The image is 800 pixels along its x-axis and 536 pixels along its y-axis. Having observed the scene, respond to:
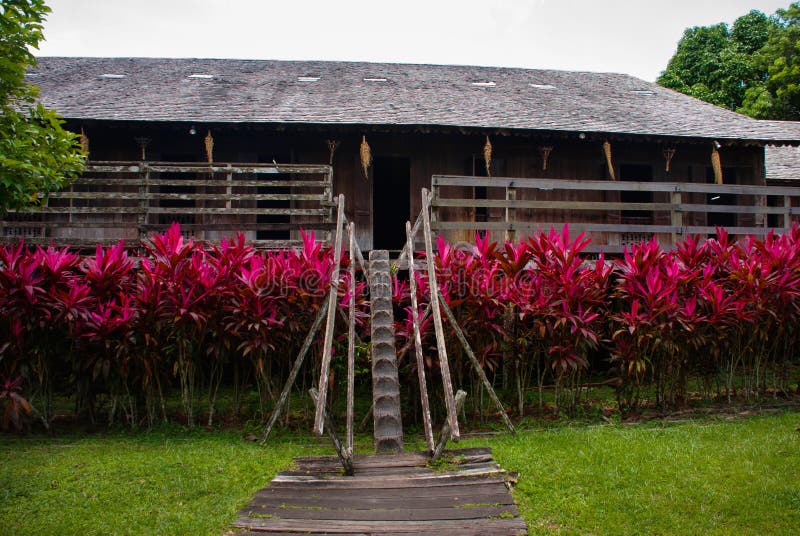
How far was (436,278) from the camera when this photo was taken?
654 cm

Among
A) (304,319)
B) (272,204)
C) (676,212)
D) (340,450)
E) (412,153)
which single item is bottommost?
(340,450)

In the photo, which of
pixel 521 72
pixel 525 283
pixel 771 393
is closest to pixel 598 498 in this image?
pixel 525 283

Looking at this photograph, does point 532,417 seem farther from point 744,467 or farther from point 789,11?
point 789,11

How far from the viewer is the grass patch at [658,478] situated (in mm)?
3827

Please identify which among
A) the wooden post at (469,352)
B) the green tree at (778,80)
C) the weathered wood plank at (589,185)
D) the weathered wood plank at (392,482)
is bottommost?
the weathered wood plank at (392,482)

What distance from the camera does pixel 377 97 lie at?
41.7 feet

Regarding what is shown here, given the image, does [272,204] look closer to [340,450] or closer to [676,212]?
[676,212]

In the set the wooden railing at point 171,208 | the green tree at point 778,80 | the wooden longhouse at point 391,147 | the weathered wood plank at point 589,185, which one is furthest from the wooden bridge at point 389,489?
the green tree at point 778,80

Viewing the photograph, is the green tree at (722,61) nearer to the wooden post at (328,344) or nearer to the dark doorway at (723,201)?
the dark doorway at (723,201)

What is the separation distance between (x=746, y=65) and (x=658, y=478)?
1131 inches

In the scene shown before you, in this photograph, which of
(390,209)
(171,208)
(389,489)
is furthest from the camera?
(390,209)

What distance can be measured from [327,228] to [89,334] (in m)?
3.85

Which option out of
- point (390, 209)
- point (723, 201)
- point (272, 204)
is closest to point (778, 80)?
point (723, 201)

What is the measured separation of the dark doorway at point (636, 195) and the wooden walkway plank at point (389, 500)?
1010cm
